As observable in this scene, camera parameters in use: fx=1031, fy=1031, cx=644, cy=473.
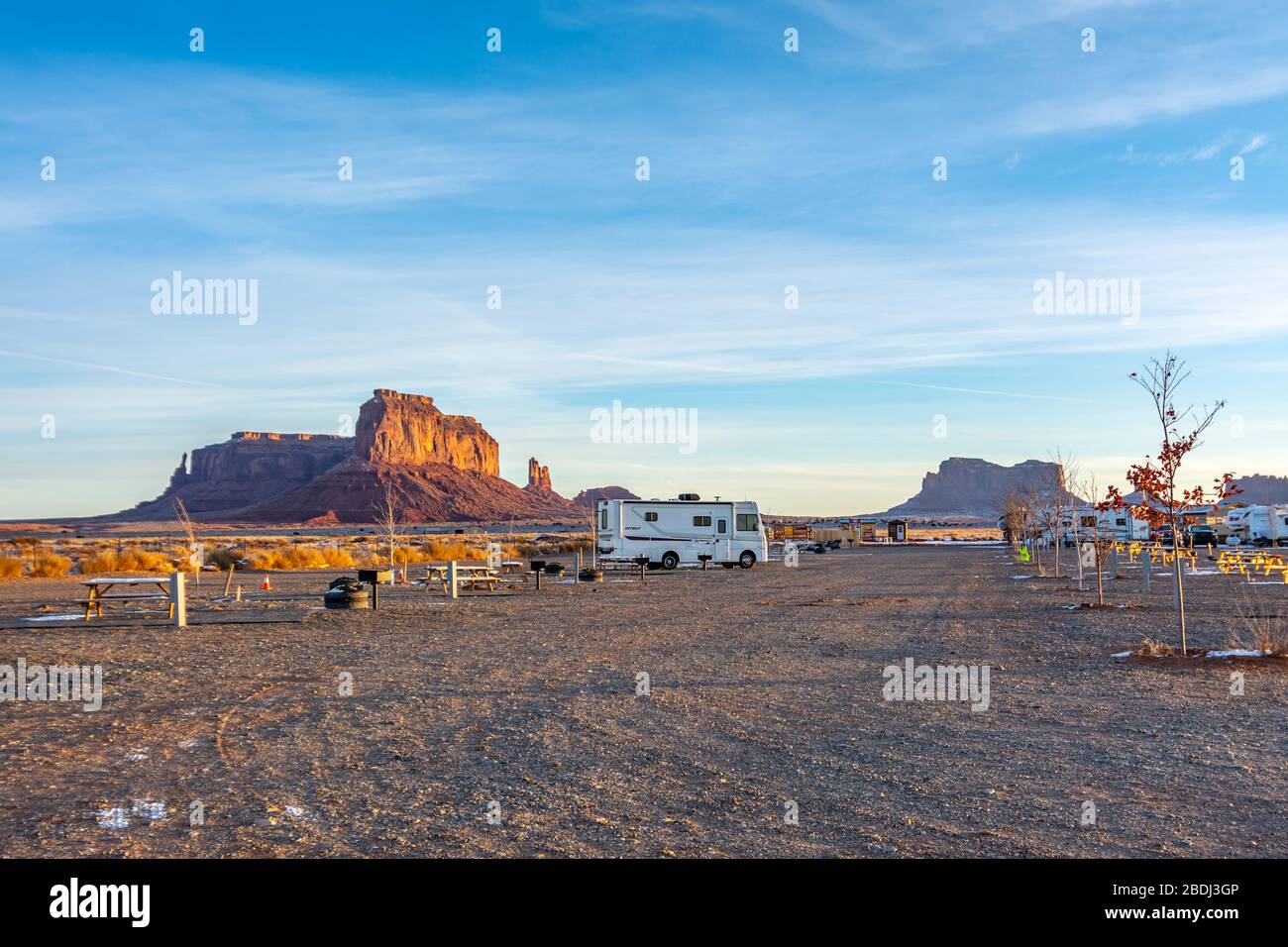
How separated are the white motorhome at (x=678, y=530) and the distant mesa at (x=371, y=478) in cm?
12230

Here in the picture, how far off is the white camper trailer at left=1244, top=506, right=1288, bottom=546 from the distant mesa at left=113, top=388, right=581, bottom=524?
387 feet

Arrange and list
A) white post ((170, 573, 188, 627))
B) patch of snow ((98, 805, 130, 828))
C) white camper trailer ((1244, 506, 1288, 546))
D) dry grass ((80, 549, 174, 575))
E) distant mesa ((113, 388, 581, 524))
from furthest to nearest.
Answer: distant mesa ((113, 388, 581, 524)), white camper trailer ((1244, 506, 1288, 546)), dry grass ((80, 549, 174, 575)), white post ((170, 573, 188, 627)), patch of snow ((98, 805, 130, 828))

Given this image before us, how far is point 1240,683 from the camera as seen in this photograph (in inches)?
433

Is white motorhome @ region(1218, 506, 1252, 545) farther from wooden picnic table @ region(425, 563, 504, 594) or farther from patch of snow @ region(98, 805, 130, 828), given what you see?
patch of snow @ region(98, 805, 130, 828)

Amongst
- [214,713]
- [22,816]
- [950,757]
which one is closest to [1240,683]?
[950,757]

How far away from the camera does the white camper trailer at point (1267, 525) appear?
6197 centimetres

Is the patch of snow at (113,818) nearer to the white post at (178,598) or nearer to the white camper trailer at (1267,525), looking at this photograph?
the white post at (178,598)

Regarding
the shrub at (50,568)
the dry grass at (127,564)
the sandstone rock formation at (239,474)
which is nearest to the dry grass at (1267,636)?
the dry grass at (127,564)

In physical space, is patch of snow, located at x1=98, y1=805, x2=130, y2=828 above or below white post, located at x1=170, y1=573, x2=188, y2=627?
below

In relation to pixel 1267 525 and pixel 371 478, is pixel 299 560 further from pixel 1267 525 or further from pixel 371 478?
pixel 371 478

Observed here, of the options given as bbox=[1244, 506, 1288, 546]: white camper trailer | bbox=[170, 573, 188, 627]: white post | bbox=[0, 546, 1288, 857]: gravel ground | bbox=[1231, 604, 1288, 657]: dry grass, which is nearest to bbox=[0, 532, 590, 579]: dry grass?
bbox=[170, 573, 188, 627]: white post

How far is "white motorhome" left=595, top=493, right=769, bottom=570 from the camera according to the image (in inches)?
1559
